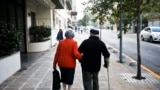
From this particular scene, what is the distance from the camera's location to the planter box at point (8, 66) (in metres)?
9.70

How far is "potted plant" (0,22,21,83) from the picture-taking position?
32.8 ft

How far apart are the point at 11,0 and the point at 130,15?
30.5ft

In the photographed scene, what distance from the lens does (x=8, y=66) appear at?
34.2ft

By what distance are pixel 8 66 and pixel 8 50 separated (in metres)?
0.56

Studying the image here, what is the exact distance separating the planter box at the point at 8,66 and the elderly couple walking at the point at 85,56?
3044 millimetres

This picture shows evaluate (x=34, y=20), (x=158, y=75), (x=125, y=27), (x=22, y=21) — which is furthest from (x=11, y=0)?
(x=158, y=75)

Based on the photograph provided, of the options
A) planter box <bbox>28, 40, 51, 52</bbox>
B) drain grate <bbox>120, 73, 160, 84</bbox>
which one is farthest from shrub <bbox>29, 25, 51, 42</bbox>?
drain grate <bbox>120, 73, 160, 84</bbox>

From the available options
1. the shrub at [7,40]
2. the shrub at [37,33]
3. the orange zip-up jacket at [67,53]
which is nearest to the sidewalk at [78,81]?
the shrub at [7,40]

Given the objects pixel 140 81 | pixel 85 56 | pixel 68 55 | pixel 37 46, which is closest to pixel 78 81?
pixel 140 81

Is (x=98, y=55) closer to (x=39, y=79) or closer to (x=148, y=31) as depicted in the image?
(x=39, y=79)

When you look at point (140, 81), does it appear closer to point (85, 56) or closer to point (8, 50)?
point (85, 56)

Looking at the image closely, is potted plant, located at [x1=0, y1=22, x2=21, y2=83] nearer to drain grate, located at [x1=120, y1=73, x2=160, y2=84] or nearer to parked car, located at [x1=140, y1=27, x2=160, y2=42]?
drain grate, located at [x1=120, y1=73, x2=160, y2=84]

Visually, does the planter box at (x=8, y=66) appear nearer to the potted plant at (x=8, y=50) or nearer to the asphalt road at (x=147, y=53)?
the potted plant at (x=8, y=50)

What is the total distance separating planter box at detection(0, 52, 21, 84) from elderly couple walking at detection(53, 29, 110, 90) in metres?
3.04
